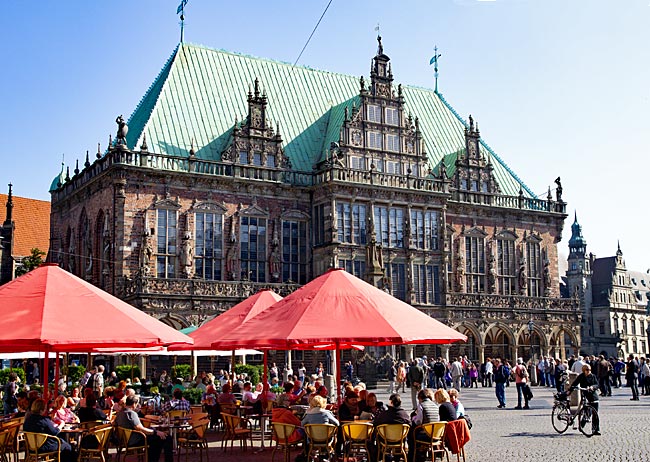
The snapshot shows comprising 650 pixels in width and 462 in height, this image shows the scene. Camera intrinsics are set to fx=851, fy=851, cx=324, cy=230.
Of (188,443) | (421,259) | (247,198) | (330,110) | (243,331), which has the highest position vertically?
(330,110)

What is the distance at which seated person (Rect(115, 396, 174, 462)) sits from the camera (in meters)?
13.5

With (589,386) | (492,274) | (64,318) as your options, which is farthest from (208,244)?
(64,318)

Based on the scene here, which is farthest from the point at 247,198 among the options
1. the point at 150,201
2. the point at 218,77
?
the point at 218,77

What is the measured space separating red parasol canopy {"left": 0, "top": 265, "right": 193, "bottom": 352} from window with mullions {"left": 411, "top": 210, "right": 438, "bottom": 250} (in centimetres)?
3116

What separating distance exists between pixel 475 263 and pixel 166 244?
1889 cm

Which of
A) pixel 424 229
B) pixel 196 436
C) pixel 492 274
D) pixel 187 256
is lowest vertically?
pixel 196 436

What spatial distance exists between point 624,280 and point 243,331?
9451 centimetres

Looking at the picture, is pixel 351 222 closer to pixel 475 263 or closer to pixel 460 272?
pixel 460 272

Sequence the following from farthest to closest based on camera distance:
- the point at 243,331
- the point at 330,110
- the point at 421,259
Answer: the point at 330,110, the point at 421,259, the point at 243,331

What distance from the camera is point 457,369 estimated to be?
36.0 metres

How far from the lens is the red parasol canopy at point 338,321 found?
13633 millimetres

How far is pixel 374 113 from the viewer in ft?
149

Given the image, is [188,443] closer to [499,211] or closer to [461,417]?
[461,417]

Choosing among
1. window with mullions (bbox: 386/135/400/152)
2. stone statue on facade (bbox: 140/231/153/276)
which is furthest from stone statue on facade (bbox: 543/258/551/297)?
stone statue on facade (bbox: 140/231/153/276)
